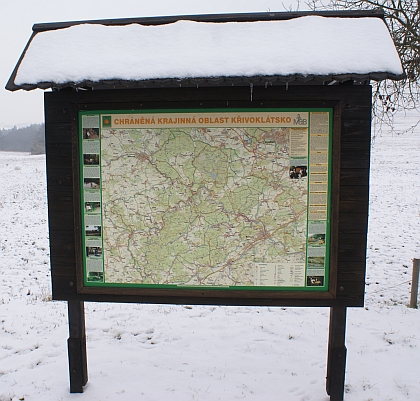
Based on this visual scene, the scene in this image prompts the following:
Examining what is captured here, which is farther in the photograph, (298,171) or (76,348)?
(76,348)

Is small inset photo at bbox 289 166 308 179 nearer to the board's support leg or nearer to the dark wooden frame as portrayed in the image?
the dark wooden frame

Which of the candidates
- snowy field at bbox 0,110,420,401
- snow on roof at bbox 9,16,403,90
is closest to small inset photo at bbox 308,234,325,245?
snow on roof at bbox 9,16,403,90

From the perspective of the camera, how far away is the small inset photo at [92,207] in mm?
3793

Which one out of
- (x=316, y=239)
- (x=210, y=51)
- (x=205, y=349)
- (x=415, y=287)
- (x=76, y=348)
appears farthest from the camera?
(x=415, y=287)

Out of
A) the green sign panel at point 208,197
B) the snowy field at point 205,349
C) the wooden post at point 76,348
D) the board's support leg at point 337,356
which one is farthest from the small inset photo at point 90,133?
the board's support leg at point 337,356

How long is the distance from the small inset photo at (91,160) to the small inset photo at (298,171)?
6.02 ft

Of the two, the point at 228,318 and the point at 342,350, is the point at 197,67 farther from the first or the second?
the point at 228,318

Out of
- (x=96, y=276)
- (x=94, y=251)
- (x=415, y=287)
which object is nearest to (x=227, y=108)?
(x=94, y=251)

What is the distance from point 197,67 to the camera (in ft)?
10.5

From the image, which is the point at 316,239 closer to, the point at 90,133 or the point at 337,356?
the point at 337,356

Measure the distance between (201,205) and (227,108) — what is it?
927 millimetres

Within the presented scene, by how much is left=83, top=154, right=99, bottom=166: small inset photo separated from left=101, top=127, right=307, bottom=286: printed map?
0.08 m

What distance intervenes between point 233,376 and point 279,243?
5.93 feet

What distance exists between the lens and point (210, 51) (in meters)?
3.33
